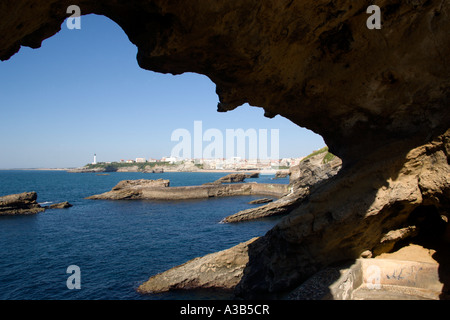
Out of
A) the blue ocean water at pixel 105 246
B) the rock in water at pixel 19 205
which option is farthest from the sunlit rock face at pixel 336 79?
the rock in water at pixel 19 205

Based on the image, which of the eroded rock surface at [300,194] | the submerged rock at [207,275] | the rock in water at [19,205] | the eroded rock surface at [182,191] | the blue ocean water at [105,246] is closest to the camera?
the submerged rock at [207,275]

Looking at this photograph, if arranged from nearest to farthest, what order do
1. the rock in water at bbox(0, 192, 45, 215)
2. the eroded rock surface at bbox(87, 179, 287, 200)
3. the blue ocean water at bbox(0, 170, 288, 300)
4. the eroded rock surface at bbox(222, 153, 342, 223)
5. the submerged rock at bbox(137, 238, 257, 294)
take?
the submerged rock at bbox(137, 238, 257, 294)
the blue ocean water at bbox(0, 170, 288, 300)
the eroded rock surface at bbox(222, 153, 342, 223)
the rock in water at bbox(0, 192, 45, 215)
the eroded rock surface at bbox(87, 179, 287, 200)

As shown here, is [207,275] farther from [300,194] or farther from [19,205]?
[19,205]

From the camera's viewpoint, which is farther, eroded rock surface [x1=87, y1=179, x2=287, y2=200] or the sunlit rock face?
eroded rock surface [x1=87, y1=179, x2=287, y2=200]

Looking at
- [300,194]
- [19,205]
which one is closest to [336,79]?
[300,194]

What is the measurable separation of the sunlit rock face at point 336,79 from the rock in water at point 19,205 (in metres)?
50.2

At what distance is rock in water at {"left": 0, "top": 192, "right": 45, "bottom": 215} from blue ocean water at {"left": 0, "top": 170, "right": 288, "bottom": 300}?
246cm

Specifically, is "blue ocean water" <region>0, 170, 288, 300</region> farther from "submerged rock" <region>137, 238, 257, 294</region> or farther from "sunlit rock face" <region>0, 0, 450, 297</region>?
"sunlit rock face" <region>0, 0, 450, 297</region>

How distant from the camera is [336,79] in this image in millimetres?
12508

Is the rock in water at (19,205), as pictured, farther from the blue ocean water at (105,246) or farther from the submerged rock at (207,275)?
the submerged rock at (207,275)

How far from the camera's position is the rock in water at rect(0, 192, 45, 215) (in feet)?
160

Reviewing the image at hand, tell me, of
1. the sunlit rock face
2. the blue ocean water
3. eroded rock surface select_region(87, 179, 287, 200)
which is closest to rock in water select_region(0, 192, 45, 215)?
the blue ocean water

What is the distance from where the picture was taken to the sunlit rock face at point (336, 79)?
9492 millimetres

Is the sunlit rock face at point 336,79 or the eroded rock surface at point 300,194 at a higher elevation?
the sunlit rock face at point 336,79
